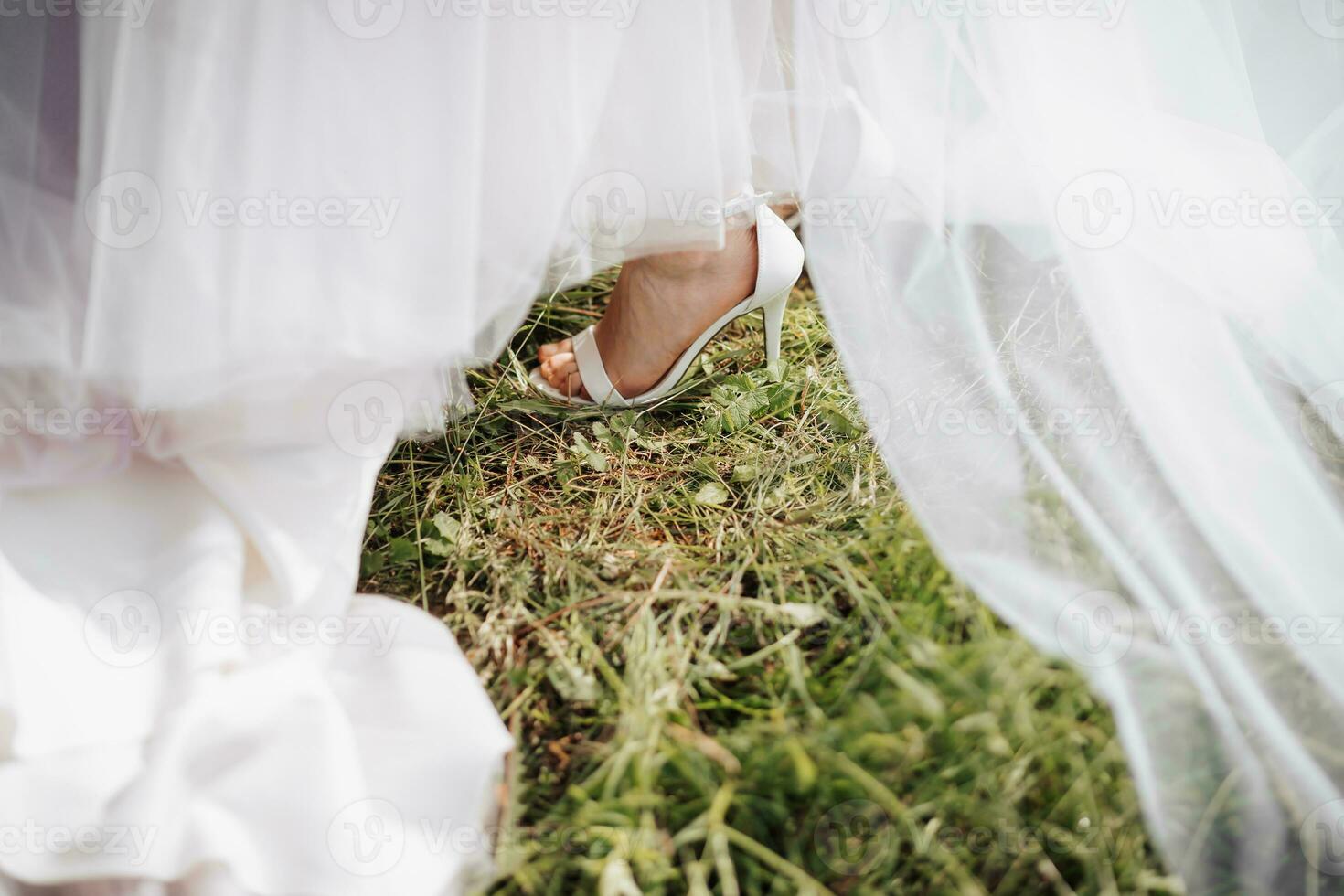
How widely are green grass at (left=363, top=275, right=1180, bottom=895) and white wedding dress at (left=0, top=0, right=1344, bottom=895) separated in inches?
2.7

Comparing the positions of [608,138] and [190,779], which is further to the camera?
[608,138]

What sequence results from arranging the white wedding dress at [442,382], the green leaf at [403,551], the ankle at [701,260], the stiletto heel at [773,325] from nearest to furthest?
the white wedding dress at [442,382]
the green leaf at [403,551]
the ankle at [701,260]
the stiletto heel at [773,325]

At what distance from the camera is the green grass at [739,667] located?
29.7 inches

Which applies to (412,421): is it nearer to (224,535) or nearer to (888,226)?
(224,535)

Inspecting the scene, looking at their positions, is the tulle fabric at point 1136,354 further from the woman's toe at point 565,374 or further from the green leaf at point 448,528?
the green leaf at point 448,528

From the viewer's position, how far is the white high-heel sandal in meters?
1.22

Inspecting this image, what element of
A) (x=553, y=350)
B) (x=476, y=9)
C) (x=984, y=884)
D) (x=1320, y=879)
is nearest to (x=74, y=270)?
(x=476, y=9)

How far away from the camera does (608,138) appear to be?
95cm

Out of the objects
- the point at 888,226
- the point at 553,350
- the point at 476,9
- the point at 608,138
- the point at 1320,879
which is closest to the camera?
the point at 1320,879

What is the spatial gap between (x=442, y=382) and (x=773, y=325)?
530 mm

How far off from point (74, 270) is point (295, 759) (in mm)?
506

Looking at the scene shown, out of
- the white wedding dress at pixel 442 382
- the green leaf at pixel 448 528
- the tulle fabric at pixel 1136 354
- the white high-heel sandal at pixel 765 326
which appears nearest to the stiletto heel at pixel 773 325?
the white high-heel sandal at pixel 765 326

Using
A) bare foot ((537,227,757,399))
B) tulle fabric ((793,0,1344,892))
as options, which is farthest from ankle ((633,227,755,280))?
tulle fabric ((793,0,1344,892))

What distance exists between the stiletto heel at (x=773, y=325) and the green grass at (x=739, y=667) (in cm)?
6
